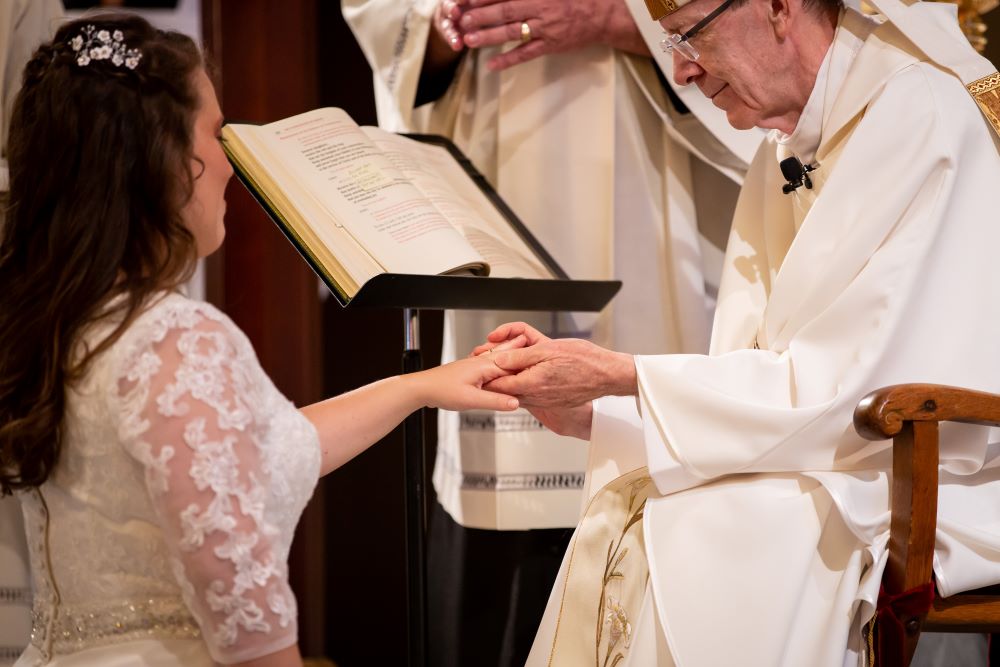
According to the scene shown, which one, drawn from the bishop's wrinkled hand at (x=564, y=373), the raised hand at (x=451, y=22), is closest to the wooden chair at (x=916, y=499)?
the bishop's wrinkled hand at (x=564, y=373)

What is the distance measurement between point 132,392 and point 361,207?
989 mm

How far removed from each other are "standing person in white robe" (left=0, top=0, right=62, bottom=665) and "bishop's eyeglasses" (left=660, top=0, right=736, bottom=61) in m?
1.39

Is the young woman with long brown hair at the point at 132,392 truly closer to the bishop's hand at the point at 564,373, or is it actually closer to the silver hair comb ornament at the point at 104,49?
the silver hair comb ornament at the point at 104,49

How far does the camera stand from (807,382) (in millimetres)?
2348

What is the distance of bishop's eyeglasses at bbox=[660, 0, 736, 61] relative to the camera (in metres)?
2.60

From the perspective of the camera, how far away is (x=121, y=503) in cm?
180

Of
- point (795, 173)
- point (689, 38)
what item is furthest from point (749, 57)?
point (795, 173)

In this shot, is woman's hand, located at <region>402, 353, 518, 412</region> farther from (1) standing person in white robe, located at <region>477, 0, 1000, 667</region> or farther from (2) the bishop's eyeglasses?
(2) the bishop's eyeglasses

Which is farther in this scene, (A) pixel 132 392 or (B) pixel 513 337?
(B) pixel 513 337

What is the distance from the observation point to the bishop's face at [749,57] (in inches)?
103

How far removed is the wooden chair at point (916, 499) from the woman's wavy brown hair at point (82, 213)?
121cm

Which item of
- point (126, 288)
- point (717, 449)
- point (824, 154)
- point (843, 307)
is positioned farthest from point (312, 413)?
point (824, 154)

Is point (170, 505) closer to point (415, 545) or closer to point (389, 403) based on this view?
point (389, 403)

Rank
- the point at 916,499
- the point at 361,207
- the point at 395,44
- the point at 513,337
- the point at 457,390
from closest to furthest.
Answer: the point at 916,499 < the point at 457,390 < the point at 361,207 < the point at 513,337 < the point at 395,44
